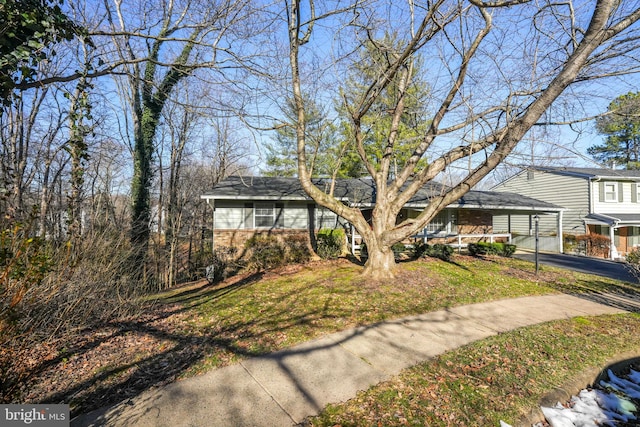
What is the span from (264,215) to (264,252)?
2.18 m

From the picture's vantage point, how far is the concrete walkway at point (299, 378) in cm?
279

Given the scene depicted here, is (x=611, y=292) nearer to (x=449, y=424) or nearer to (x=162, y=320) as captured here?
(x=449, y=424)

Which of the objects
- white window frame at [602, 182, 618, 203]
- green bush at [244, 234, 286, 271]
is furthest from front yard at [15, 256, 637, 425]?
white window frame at [602, 182, 618, 203]

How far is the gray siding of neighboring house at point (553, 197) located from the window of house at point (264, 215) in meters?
15.6

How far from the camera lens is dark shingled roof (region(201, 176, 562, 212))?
12.5m

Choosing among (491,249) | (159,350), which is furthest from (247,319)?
(491,249)

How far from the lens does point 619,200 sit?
752 inches

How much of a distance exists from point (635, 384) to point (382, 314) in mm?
3478

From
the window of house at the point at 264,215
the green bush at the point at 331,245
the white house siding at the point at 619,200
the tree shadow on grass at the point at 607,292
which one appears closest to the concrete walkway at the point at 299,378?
A: the tree shadow on grass at the point at 607,292

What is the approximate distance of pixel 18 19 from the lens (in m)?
3.41

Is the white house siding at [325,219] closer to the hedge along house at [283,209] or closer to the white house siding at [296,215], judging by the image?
the hedge along house at [283,209]

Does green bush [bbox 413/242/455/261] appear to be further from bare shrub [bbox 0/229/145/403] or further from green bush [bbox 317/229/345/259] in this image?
bare shrub [bbox 0/229/145/403]

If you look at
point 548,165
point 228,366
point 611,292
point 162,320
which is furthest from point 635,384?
point 162,320

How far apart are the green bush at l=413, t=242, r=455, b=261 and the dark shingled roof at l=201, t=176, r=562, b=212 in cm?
218
